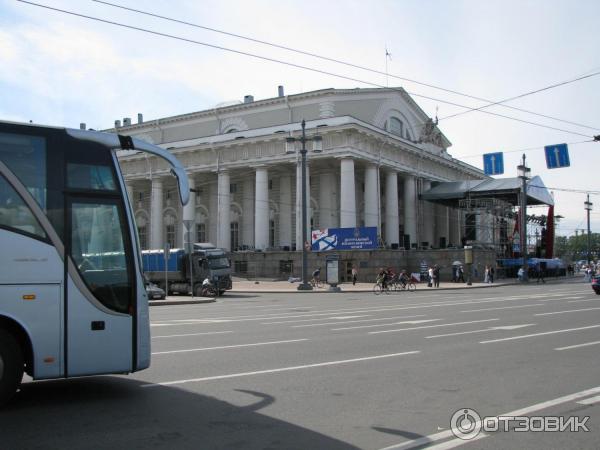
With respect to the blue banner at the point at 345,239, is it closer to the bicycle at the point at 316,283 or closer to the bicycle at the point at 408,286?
the bicycle at the point at 316,283

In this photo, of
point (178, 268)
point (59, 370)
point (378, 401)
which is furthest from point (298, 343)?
point (178, 268)

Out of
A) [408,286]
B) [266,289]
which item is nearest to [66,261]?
[266,289]

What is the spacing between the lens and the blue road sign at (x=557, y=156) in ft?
97.1

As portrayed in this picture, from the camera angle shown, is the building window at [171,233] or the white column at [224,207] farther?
the building window at [171,233]

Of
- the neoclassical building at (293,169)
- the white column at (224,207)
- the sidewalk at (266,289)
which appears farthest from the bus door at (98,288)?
the white column at (224,207)

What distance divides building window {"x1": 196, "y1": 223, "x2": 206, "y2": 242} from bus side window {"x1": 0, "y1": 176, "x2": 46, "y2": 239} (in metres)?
58.3

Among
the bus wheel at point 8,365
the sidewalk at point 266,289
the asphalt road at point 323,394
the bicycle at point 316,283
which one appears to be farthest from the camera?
the bicycle at point 316,283

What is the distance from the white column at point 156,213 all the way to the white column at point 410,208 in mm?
25497

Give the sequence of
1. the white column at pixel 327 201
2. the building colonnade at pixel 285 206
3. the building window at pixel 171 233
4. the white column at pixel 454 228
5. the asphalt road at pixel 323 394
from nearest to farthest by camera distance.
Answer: the asphalt road at pixel 323 394
the building colonnade at pixel 285 206
the white column at pixel 327 201
the building window at pixel 171 233
the white column at pixel 454 228

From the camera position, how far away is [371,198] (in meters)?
52.4

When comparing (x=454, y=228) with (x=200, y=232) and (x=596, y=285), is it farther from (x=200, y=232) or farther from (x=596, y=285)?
(x=596, y=285)

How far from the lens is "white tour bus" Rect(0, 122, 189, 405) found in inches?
251

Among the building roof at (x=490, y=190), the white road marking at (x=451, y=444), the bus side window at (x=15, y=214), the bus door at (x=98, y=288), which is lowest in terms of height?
the white road marking at (x=451, y=444)
